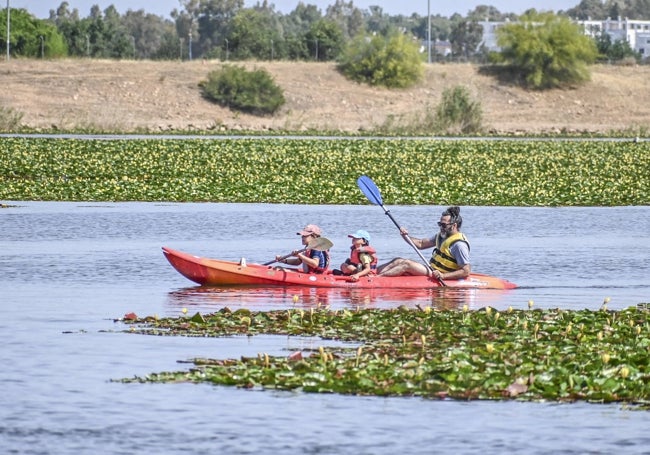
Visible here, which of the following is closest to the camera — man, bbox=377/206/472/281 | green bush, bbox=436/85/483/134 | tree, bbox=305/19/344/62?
man, bbox=377/206/472/281

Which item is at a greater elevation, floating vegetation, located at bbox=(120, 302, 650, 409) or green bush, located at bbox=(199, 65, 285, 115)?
green bush, located at bbox=(199, 65, 285, 115)

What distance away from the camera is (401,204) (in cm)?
3703

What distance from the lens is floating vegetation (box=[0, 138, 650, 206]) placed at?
1515 inches

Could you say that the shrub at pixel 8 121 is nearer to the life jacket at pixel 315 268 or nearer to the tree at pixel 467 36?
the life jacket at pixel 315 268

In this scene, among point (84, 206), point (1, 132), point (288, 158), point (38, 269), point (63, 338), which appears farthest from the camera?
point (1, 132)

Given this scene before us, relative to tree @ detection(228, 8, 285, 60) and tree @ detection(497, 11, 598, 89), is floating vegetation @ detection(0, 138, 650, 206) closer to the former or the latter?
tree @ detection(497, 11, 598, 89)

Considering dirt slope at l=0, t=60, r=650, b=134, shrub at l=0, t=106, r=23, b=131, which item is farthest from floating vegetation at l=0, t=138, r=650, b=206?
dirt slope at l=0, t=60, r=650, b=134

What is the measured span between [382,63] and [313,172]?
2330 inches

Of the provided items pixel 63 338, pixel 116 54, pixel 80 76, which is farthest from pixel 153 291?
pixel 116 54

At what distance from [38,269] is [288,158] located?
27729 millimetres

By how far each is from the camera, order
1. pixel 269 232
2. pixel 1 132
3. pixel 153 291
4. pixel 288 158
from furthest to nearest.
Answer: pixel 1 132 < pixel 288 158 < pixel 269 232 < pixel 153 291

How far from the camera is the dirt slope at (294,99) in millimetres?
85562

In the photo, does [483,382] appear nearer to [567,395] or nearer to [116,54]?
[567,395]

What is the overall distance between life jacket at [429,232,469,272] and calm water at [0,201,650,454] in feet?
2.30
